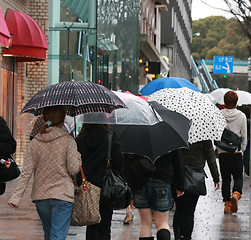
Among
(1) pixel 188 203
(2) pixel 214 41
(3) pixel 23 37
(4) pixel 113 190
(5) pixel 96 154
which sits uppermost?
(2) pixel 214 41

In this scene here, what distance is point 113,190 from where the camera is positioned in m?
6.17

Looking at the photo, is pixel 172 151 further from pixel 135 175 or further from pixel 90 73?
pixel 90 73

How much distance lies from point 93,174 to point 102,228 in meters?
0.59

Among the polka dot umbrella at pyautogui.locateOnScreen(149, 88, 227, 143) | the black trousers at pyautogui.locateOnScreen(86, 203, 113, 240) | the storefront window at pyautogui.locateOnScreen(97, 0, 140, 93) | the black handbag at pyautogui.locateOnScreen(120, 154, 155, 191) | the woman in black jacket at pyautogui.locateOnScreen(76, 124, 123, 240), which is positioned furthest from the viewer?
the storefront window at pyautogui.locateOnScreen(97, 0, 140, 93)

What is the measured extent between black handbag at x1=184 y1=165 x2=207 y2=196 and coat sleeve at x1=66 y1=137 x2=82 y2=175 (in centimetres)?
192

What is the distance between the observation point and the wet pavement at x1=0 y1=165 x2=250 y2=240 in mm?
9067

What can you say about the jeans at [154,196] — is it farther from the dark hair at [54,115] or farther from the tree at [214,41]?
the tree at [214,41]

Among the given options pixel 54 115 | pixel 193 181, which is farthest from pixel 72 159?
pixel 193 181

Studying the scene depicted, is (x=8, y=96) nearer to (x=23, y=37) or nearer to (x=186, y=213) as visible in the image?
(x=23, y=37)

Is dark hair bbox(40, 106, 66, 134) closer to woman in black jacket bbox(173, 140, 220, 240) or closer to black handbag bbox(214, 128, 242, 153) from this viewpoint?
woman in black jacket bbox(173, 140, 220, 240)

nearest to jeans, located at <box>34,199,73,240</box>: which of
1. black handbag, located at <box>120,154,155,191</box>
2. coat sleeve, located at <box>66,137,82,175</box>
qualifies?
coat sleeve, located at <box>66,137,82,175</box>

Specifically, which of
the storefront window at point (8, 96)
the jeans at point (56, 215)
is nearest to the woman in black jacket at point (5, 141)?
the jeans at point (56, 215)

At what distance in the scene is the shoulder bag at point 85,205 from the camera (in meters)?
5.91

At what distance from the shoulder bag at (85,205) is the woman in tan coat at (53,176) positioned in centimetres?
12
